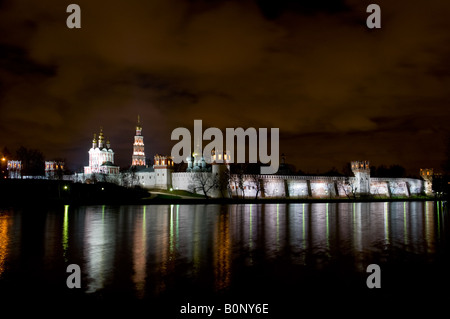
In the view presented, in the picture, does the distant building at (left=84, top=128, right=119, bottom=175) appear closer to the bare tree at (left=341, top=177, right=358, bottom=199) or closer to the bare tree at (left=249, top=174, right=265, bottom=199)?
the bare tree at (left=249, top=174, right=265, bottom=199)

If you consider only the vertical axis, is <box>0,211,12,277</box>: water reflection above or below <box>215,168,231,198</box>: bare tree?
below

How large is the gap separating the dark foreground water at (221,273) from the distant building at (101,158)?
238ft

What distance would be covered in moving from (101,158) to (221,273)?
89.1 metres

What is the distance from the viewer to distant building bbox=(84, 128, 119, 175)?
88.3m

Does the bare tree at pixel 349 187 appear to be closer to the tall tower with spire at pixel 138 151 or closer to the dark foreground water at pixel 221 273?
the tall tower with spire at pixel 138 151

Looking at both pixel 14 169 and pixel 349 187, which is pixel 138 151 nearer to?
pixel 14 169

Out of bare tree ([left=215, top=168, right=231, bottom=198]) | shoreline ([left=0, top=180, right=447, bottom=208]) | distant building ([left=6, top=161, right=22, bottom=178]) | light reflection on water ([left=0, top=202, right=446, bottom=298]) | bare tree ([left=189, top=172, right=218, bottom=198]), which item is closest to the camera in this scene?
light reflection on water ([left=0, top=202, right=446, bottom=298])

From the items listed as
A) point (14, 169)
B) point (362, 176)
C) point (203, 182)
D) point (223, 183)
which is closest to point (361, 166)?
point (362, 176)

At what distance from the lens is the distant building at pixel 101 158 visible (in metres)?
88.3

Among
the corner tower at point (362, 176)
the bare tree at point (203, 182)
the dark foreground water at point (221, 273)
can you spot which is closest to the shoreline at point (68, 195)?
the bare tree at point (203, 182)

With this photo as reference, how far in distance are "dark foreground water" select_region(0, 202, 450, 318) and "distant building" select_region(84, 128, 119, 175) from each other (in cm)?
7259

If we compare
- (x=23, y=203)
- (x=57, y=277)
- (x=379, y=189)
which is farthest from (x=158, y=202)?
(x=379, y=189)

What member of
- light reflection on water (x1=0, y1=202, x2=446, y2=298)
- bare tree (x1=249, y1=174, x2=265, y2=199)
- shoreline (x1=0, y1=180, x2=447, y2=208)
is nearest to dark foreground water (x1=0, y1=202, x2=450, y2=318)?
light reflection on water (x1=0, y1=202, x2=446, y2=298)
